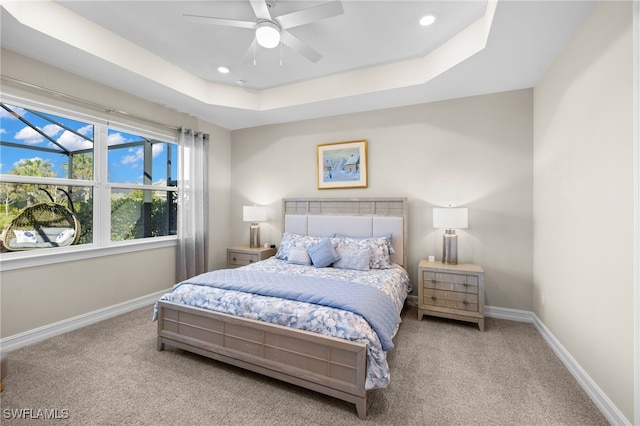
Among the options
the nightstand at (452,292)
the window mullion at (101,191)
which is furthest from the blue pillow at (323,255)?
the window mullion at (101,191)

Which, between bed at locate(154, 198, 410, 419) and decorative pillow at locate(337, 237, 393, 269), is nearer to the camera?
bed at locate(154, 198, 410, 419)

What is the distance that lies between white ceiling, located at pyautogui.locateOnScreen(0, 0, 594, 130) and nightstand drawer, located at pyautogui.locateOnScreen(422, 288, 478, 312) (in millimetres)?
2373

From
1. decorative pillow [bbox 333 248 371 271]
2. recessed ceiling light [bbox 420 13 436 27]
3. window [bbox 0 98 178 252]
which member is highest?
recessed ceiling light [bbox 420 13 436 27]

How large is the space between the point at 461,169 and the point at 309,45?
235 centimetres

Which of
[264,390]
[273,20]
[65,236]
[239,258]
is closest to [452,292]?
[264,390]

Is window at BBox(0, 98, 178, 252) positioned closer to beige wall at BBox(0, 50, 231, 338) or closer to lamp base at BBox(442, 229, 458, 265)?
beige wall at BBox(0, 50, 231, 338)

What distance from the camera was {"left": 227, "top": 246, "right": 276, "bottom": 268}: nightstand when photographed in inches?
165

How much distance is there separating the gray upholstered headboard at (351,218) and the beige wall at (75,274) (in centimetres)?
193

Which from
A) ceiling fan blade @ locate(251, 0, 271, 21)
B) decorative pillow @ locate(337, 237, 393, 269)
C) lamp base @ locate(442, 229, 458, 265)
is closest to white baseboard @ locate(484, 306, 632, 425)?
lamp base @ locate(442, 229, 458, 265)

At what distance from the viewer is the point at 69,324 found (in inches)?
113

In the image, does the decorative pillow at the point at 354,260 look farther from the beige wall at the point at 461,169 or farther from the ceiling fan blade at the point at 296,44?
the ceiling fan blade at the point at 296,44

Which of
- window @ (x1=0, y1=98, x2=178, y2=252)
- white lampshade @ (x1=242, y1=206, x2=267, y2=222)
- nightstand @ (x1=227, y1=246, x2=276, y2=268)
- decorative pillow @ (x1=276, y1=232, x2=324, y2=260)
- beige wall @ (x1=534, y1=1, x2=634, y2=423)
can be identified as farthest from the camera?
white lampshade @ (x1=242, y1=206, x2=267, y2=222)

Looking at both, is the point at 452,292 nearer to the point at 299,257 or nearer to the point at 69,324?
the point at 299,257

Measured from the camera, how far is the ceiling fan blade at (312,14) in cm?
184
